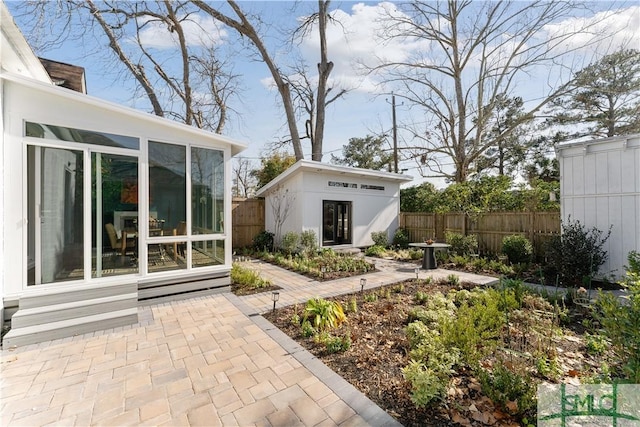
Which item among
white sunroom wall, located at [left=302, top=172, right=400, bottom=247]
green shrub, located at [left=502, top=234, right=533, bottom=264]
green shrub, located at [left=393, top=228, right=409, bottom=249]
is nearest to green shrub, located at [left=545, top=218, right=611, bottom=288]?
green shrub, located at [left=502, top=234, right=533, bottom=264]

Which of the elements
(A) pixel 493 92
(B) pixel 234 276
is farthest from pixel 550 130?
(B) pixel 234 276

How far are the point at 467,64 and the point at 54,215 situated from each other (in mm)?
17682

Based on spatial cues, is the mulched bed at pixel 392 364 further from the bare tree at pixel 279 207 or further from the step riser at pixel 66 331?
the bare tree at pixel 279 207

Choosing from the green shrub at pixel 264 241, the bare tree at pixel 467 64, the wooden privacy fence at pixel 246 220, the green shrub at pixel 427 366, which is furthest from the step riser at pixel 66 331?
the bare tree at pixel 467 64

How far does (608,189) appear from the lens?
21.5 feet

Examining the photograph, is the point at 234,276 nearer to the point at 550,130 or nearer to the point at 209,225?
the point at 209,225

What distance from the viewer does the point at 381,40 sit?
48.5 feet

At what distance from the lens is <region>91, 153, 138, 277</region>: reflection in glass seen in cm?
447

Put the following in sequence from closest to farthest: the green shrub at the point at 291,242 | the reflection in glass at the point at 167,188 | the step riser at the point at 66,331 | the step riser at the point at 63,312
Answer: the step riser at the point at 66,331, the step riser at the point at 63,312, the reflection in glass at the point at 167,188, the green shrub at the point at 291,242

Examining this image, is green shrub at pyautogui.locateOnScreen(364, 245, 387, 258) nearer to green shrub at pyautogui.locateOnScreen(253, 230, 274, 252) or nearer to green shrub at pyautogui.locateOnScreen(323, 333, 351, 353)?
green shrub at pyautogui.locateOnScreen(253, 230, 274, 252)

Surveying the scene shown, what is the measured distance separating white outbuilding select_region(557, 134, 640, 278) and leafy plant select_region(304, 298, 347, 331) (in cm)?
685

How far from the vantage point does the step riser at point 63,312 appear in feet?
12.1

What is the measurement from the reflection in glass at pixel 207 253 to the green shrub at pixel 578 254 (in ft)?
25.6

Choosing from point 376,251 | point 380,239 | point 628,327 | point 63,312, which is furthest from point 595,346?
point 380,239
